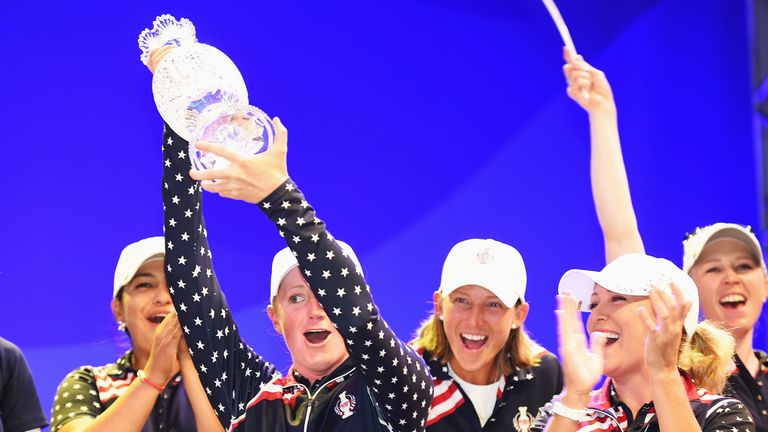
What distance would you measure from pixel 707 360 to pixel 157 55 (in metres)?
1.53

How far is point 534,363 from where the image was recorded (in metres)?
3.27

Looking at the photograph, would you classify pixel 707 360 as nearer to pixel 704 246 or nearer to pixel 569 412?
pixel 569 412

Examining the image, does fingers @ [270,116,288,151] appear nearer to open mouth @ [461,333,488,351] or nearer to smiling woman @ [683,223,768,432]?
open mouth @ [461,333,488,351]

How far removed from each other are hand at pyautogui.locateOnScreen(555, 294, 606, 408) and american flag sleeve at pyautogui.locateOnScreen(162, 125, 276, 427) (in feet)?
2.58

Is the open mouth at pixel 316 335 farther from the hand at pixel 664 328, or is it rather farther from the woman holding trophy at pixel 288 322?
the hand at pixel 664 328

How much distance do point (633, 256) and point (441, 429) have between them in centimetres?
71

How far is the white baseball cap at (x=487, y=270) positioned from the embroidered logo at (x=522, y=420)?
1.04 feet

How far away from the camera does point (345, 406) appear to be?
2.48 metres

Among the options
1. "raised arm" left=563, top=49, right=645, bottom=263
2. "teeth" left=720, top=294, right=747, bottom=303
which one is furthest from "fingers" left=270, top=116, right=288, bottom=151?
"teeth" left=720, top=294, right=747, bottom=303

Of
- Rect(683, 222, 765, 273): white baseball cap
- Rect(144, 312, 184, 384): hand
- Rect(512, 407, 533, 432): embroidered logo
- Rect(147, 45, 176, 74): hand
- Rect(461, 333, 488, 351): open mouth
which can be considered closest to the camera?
Rect(147, 45, 176, 74): hand

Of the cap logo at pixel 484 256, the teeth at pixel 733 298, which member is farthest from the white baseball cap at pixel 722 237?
the cap logo at pixel 484 256

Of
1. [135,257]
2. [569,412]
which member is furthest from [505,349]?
[135,257]

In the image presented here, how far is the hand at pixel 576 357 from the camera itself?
2.45m

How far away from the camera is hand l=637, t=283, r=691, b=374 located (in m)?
2.39
